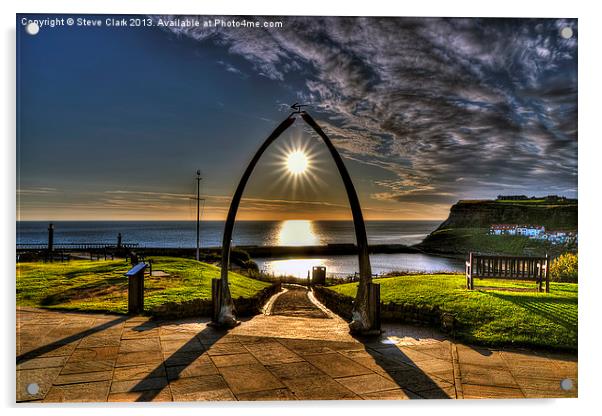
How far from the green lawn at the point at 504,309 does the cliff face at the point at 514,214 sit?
25.6 inches

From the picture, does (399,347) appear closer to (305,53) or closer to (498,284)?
(498,284)

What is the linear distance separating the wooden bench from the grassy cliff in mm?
75

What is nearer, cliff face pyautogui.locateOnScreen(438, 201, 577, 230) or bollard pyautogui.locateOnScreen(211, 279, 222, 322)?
cliff face pyautogui.locateOnScreen(438, 201, 577, 230)

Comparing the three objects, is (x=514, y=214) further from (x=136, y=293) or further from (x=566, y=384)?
(x=136, y=293)

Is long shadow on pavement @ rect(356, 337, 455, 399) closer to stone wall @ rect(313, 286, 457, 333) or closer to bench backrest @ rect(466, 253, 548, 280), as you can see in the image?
stone wall @ rect(313, 286, 457, 333)

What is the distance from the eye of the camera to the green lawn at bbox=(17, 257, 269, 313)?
4.28 m

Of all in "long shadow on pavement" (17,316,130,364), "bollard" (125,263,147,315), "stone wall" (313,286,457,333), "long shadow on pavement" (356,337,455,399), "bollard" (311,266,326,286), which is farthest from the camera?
"bollard" (311,266,326,286)

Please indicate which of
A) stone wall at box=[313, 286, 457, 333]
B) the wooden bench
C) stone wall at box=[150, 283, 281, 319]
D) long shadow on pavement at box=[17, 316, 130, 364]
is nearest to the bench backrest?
the wooden bench

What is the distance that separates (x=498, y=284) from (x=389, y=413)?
1.99 metres

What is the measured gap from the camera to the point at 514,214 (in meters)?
4.13

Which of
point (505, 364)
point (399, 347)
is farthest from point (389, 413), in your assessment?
point (505, 364)

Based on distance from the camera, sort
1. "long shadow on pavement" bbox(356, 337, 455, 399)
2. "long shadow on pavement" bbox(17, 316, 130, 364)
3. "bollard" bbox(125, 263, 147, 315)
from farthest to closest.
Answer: "bollard" bbox(125, 263, 147, 315)
"long shadow on pavement" bbox(17, 316, 130, 364)
"long shadow on pavement" bbox(356, 337, 455, 399)

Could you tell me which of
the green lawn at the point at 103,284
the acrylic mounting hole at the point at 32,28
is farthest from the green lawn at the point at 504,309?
the acrylic mounting hole at the point at 32,28

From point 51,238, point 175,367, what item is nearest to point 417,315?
point 175,367
